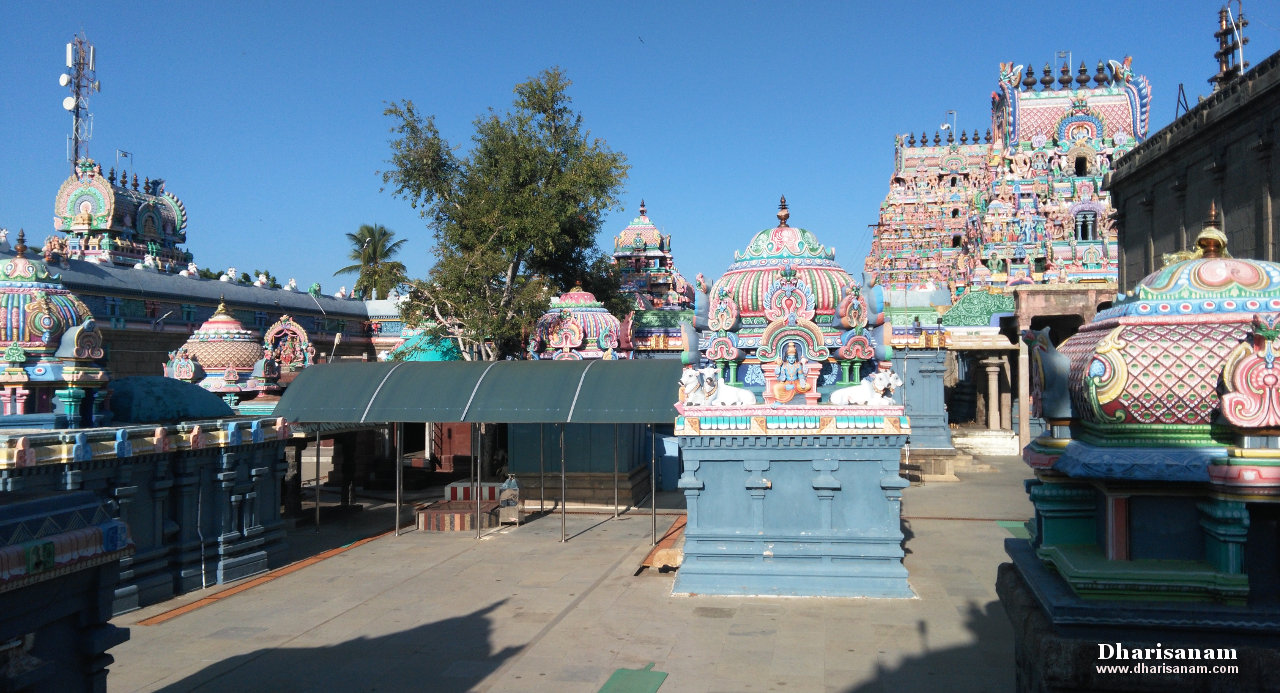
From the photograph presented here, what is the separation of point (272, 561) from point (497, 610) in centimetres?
519

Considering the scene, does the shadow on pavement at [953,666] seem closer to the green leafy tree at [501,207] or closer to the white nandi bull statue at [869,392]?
the white nandi bull statue at [869,392]

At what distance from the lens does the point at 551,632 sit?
11.1m

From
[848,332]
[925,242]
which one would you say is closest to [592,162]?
[848,332]

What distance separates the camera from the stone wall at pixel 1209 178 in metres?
18.8

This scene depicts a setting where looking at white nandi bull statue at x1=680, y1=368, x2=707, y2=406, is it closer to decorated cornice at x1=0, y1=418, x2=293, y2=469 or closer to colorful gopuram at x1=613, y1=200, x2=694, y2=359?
decorated cornice at x1=0, y1=418, x2=293, y2=469

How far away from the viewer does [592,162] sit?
84.5ft

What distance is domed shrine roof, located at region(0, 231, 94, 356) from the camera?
12.8m

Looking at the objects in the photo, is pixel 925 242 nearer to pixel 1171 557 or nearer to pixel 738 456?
pixel 738 456

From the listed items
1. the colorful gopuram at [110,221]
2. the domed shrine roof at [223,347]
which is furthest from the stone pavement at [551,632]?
the colorful gopuram at [110,221]

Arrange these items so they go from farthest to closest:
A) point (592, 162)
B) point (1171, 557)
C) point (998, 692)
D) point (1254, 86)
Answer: point (592, 162)
point (1254, 86)
point (998, 692)
point (1171, 557)

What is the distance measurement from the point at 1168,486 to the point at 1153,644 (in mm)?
1031

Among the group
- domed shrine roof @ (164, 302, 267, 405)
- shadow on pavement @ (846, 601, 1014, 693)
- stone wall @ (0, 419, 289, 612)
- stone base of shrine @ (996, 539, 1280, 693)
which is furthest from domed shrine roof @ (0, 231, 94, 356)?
stone base of shrine @ (996, 539, 1280, 693)

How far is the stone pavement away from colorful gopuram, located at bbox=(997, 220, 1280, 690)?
11.2ft

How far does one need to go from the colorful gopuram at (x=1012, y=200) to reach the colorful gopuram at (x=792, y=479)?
56.0 feet
